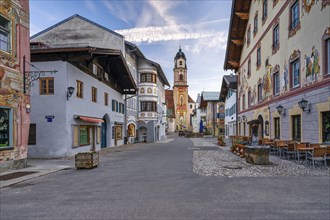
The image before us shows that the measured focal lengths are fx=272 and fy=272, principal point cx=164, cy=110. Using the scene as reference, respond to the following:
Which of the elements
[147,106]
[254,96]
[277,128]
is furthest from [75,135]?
[147,106]

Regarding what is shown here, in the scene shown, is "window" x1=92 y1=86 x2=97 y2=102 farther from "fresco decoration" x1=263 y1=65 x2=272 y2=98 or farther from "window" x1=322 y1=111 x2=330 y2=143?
"window" x1=322 y1=111 x2=330 y2=143

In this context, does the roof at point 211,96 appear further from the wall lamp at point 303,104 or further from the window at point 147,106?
the wall lamp at point 303,104

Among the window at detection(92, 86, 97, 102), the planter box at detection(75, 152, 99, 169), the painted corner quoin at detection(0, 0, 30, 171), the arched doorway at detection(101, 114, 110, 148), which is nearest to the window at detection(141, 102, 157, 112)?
the arched doorway at detection(101, 114, 110, 148)

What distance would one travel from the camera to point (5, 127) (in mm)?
11516

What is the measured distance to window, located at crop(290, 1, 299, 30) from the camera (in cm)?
1524

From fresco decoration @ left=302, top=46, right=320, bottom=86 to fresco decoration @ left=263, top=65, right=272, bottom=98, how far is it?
6.05m

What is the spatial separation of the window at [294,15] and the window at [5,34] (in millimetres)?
14484

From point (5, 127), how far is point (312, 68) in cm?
1418

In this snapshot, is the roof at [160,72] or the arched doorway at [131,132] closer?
the arched doorway at [131,132]

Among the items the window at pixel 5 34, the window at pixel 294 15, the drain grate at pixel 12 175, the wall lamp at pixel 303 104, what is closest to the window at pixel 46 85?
the window at pixel 5 34

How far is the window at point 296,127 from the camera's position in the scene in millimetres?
14992

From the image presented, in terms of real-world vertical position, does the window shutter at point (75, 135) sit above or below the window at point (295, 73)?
below

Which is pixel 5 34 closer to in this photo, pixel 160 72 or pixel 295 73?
pixel 295 73

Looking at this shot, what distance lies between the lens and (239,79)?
106 ft
